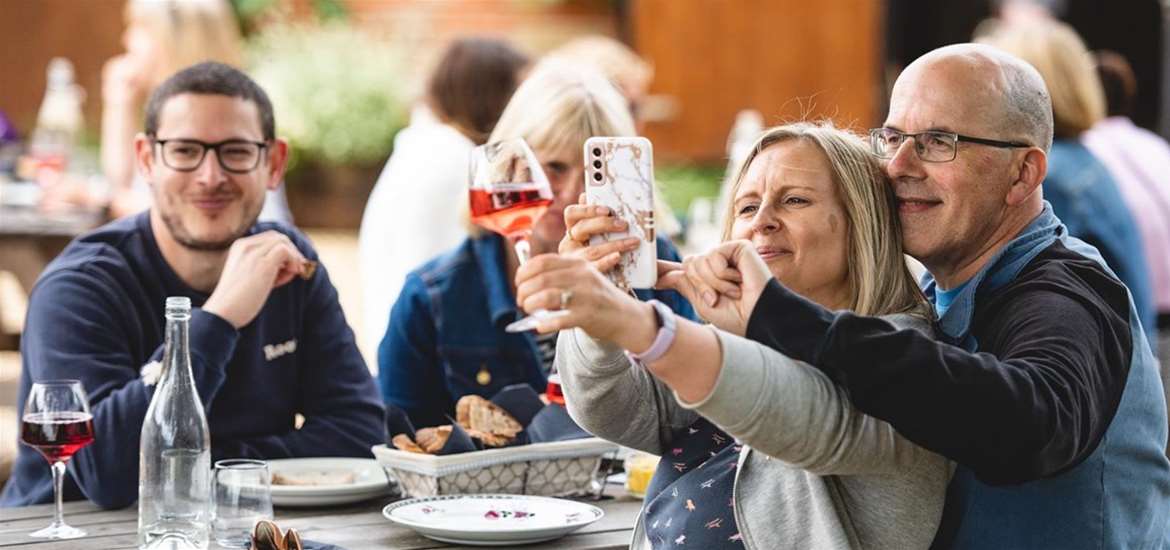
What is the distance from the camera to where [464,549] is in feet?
7.45

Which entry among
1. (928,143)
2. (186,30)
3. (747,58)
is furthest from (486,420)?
(747,58)

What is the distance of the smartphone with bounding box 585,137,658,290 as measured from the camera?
1.80m

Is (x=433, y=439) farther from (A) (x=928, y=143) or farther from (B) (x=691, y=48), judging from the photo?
(B) (x=691, y=48)

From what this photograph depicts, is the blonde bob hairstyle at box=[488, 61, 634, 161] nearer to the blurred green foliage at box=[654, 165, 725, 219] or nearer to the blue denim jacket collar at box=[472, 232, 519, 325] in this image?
the blue denim jacket collar at box=[472, 232, 519, 325]

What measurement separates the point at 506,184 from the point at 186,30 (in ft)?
13.6

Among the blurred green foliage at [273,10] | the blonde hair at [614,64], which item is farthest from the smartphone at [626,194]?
the blurred green foliage at [273,10]

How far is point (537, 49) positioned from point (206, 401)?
7419 mm

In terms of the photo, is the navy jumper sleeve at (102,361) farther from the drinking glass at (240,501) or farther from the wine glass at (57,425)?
the drinking glass at (240,501)

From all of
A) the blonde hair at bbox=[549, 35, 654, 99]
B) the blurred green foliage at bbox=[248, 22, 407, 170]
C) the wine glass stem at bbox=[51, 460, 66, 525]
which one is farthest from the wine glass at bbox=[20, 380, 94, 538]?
the blurred green foliage at bbox=[248, 22, 407, 170]

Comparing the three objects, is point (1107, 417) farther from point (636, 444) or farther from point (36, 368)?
point (36, 368)

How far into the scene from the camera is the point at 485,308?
10.7 ft

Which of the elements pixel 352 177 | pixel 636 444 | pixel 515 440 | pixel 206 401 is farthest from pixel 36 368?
pixel 352 177

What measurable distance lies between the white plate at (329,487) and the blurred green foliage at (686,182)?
5.81 metres

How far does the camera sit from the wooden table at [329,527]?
90.2 inches
